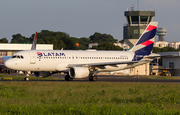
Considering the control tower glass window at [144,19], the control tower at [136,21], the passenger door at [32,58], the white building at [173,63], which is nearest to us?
the passenger door at [32,58]

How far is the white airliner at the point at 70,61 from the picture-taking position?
3500 centimetres

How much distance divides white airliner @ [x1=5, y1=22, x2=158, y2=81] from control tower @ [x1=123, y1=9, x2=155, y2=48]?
338 feet

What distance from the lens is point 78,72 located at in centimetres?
3500

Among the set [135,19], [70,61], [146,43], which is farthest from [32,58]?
[135,19]

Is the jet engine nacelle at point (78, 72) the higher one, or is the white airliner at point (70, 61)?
the white airliner at point (70, 61)

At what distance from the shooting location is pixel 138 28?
475 feet

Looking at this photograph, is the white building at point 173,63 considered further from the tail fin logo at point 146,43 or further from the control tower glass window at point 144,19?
the control tower glass window at point 144,19

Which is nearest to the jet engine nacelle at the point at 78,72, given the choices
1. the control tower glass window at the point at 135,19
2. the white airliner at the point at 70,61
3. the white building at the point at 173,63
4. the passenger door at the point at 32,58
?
the white airliner at the point at 70,61

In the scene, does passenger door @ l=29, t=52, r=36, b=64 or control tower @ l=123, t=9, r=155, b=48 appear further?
control tower @ l=123, t=9, r=155, b=48

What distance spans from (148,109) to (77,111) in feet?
11.8

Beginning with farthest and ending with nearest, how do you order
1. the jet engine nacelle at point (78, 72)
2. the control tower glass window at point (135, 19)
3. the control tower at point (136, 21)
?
the control tower glass window at point (135, 19) → the control tower at point (136, 21) → the jet engine nacelle at point (78, 72)

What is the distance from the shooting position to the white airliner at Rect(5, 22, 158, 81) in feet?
115

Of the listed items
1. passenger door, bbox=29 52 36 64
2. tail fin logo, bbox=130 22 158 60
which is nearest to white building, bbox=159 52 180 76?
tail fin logo, bbox=130 22 158 60

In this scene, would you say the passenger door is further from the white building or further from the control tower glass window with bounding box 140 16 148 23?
the control tower glass window with bounding box 140 16 148 23
